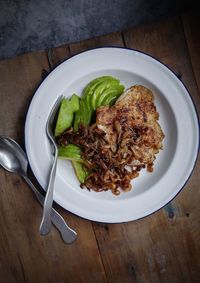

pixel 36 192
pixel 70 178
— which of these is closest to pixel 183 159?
pixel 70 178

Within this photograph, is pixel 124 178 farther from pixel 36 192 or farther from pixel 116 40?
pixel 116 40

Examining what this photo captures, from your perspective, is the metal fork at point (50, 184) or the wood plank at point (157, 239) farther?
the wood plank at point (157, 239)

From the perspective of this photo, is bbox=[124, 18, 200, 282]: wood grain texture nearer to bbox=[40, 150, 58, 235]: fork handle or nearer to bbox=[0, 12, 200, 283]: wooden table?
bbox=[0, 12, 200, 283]: wooden table

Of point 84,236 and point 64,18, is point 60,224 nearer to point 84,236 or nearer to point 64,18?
point 84,236

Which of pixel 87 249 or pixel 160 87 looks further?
pixel 87 249

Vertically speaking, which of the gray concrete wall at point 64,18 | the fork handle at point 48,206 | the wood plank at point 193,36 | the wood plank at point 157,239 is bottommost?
the wood plank at point 157,239

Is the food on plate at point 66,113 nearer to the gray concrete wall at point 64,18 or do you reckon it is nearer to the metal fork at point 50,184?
the metal fork at point 50,184

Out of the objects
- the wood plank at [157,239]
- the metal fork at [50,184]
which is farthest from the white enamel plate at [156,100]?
the wood plank at [157,239]
